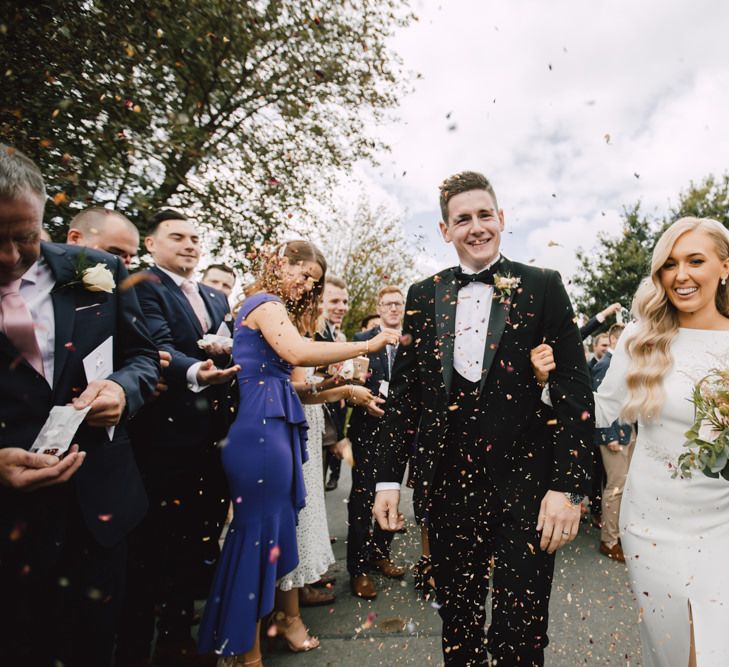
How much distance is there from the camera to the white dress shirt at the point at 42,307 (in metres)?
1.87

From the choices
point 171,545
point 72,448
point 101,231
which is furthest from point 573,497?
point 101,231

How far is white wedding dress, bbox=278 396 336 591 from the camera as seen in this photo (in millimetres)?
3504

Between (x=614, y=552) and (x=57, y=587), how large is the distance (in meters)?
5.08

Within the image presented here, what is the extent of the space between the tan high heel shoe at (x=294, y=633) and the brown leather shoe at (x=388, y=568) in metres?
1.26

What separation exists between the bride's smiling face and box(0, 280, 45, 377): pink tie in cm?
297

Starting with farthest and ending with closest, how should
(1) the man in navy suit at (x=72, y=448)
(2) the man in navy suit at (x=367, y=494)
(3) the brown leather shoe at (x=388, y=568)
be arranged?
(3) the brown leather shoe at (x=388, y=568)
(2) the man in navy suit at (x=367, y=494)
(1) the man in navy suit at (x=72, y=448)

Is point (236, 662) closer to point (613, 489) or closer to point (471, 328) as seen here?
point (471, 328)

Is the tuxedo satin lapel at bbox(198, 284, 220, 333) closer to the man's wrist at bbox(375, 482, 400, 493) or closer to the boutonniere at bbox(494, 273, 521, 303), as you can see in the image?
the man's wrist at bbox(375, 482, 400, 493)

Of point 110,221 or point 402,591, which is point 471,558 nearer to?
point 402,591

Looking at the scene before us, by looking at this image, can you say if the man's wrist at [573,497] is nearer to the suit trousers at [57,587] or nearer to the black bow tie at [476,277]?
the black bow tie at [476,277]

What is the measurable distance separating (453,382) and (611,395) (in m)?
0.93

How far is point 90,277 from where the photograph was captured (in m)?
2.00

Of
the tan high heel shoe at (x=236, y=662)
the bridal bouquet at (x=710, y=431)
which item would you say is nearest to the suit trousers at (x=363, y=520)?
the tan high heel shoe at (x=236, y=662)

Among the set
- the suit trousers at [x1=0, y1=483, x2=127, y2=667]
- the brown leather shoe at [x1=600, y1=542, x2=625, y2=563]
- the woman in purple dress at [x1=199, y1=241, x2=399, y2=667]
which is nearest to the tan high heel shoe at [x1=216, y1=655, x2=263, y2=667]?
the woman in purple dress at [x1=199, y1=241, x2=399, y2=667]
